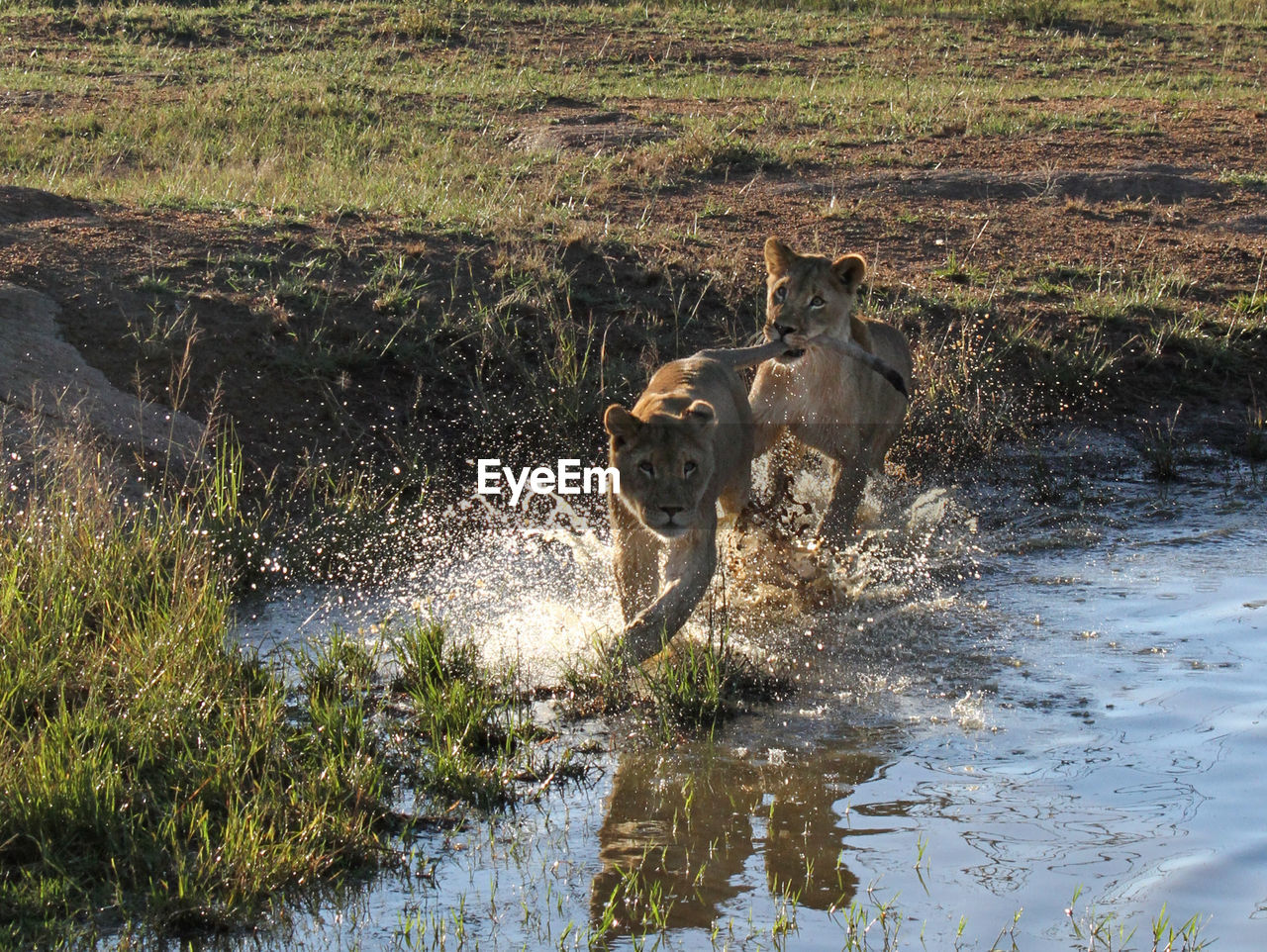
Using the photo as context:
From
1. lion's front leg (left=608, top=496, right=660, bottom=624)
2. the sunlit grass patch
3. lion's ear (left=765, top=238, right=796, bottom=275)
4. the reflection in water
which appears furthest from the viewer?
lion's ear (left=765, top=238, right=796, bottom=275)

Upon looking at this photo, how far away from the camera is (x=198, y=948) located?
3.79 metres

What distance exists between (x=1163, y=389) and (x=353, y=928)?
700cm

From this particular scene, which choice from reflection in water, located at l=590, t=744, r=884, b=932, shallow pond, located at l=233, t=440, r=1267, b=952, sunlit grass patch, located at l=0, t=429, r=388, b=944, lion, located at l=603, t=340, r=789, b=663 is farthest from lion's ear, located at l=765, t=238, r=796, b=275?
sunlit grass patch, located at l=0, t=429, r=388, b=944

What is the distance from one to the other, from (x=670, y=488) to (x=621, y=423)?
0.28m

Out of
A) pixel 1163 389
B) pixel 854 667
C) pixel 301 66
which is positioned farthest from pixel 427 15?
pixel 854 667

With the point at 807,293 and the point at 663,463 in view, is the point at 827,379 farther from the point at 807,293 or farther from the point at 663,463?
the point at 663,463

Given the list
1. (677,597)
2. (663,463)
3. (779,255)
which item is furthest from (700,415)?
(779,255)

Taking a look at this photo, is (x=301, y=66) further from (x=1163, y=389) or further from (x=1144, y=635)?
(x=1144, y=635)

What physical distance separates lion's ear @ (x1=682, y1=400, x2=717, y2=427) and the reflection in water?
1.10 m

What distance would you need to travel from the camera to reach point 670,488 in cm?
518

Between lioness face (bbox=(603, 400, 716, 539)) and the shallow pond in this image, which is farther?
lioness face (bbox=(603, 400, 716, 539))

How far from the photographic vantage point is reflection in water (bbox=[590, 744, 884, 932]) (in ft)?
13.4

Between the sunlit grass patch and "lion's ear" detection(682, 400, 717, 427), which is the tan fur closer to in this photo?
"lion's ear" detection(682, 400, 717, 427)

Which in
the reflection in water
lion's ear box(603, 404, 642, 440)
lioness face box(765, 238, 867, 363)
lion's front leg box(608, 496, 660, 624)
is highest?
lioness face box(765, 238, 867, 363)
